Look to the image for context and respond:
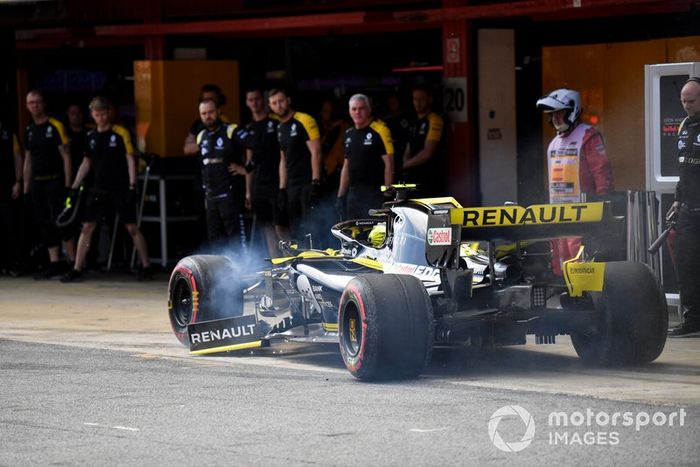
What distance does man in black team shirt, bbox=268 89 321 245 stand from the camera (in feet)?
52.7

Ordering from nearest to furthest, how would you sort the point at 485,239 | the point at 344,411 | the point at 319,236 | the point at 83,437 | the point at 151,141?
the point at 83,437, the point at 344,411, the point at 485,239, the point at 319,236, the point at 151,141

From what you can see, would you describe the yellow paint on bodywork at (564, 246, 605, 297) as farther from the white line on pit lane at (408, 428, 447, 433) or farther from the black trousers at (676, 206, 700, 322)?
the white line on pit lane at (408, 428, 447, 433)

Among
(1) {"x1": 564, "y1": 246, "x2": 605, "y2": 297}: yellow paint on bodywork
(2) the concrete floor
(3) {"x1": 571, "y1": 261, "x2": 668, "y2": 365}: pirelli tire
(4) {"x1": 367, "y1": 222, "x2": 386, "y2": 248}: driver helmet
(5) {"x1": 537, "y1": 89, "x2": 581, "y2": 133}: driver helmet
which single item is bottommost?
(2) the concrete floor

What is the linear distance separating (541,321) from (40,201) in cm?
937

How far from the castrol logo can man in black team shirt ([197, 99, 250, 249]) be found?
6.12 m

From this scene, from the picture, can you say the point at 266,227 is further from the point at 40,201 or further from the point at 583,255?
the point at 583,255

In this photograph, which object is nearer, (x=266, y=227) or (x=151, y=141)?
(x=266, y=227)

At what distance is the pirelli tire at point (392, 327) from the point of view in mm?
10180

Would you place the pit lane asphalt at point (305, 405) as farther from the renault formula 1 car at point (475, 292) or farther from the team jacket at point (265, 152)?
the team jacket at point (265, 152)

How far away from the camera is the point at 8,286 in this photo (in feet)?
59.2

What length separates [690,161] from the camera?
12.3 m

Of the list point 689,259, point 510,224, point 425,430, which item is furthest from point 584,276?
point 425,430

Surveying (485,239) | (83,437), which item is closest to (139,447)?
(83,437)

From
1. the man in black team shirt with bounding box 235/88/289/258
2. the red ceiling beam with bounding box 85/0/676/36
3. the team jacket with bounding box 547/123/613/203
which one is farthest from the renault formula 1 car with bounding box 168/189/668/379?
the man in black team shirt with bounding box 235/88/289/258
